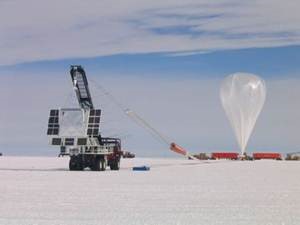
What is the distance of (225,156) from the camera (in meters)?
120

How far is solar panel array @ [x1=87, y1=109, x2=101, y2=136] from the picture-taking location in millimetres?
55969

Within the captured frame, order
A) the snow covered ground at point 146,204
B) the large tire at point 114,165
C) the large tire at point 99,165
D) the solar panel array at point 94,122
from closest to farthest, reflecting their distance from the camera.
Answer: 1. the snow covered ground at point 146,204
2. the large tire at point 99,165
3. the solar panel array at point 94,122
4. the large tire at point 114,165

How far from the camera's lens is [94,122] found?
5625 cm

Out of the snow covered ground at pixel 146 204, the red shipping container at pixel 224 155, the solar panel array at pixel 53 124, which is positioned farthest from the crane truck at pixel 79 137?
the red shipping container at pixel 224 155

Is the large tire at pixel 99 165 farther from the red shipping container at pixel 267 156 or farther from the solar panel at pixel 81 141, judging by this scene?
the red shipping container at pixel 267 156

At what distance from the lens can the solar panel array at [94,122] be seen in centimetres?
5597

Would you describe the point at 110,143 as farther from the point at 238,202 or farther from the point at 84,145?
the point at 238,202

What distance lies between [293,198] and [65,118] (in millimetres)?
31517

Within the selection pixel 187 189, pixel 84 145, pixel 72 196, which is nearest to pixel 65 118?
pixel 84 145

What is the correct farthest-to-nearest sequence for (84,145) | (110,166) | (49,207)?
(110,166)
(84,145)
(49,207)

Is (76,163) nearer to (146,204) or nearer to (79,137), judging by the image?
(79,137)

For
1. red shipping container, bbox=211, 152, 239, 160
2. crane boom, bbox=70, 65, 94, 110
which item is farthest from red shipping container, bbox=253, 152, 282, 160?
crane boom, bbox=70, 65, 94, 110

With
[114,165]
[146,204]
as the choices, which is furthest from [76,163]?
[146,204]

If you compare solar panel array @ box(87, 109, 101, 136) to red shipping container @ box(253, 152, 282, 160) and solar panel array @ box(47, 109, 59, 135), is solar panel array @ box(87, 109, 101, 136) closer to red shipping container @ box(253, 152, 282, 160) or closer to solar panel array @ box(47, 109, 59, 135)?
solar panel array @ box(47, 109, 59, 135)
